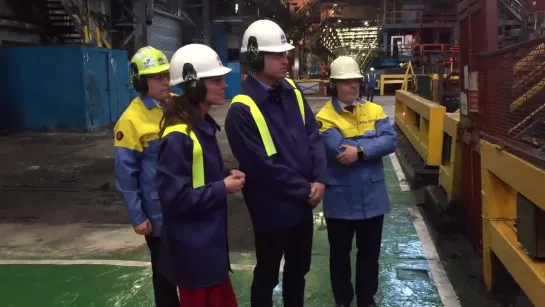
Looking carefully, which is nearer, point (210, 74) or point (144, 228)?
point (210, 74)

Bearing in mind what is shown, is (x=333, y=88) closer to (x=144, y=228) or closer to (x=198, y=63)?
(x=198, y=63)

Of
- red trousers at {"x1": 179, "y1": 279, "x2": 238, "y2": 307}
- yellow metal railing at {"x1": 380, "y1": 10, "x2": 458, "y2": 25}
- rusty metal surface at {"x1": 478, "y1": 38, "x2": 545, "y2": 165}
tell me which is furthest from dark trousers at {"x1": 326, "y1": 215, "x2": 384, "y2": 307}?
yellow metal railing at {"x1": 380, "y1": 10, "x2": 458, "y2": 25}

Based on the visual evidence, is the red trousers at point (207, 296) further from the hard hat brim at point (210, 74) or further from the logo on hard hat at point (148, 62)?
the logo on hard hat at point (148, 62)

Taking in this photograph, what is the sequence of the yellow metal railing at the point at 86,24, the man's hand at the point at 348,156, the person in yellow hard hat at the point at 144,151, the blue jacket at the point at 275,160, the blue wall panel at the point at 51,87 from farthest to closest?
the yellow metal railing at the point at 86,24 → the blue wall panel at the point at 51,87 → the man's hand at the point at 348,156 → the person in yellow hard hat at the point at 144,151 → the blue jacket at the point at 275,160

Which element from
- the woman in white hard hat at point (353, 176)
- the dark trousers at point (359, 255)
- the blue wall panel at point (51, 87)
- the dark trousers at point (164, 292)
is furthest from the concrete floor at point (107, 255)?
the blue wall panel at point (51, 87)

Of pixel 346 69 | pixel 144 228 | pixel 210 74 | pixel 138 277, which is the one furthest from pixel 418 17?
pixel 210 74

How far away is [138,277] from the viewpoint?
4527 millimetres

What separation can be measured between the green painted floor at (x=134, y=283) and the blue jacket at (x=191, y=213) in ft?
5.19

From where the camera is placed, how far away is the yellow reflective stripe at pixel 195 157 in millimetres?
2422

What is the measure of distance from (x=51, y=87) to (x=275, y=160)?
13491 mm

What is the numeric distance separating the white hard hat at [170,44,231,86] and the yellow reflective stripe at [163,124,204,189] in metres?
0.26

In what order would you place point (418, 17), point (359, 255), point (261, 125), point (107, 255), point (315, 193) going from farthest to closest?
point (418, 17) → point (107, 255) → point (359, 255) → point (315, 193) → point (261, 125)

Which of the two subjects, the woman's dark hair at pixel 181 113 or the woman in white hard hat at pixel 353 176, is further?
the woman in white hard hat at pixel 353 176

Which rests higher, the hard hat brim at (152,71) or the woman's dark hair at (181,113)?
the hard hat brim at (152,71)
